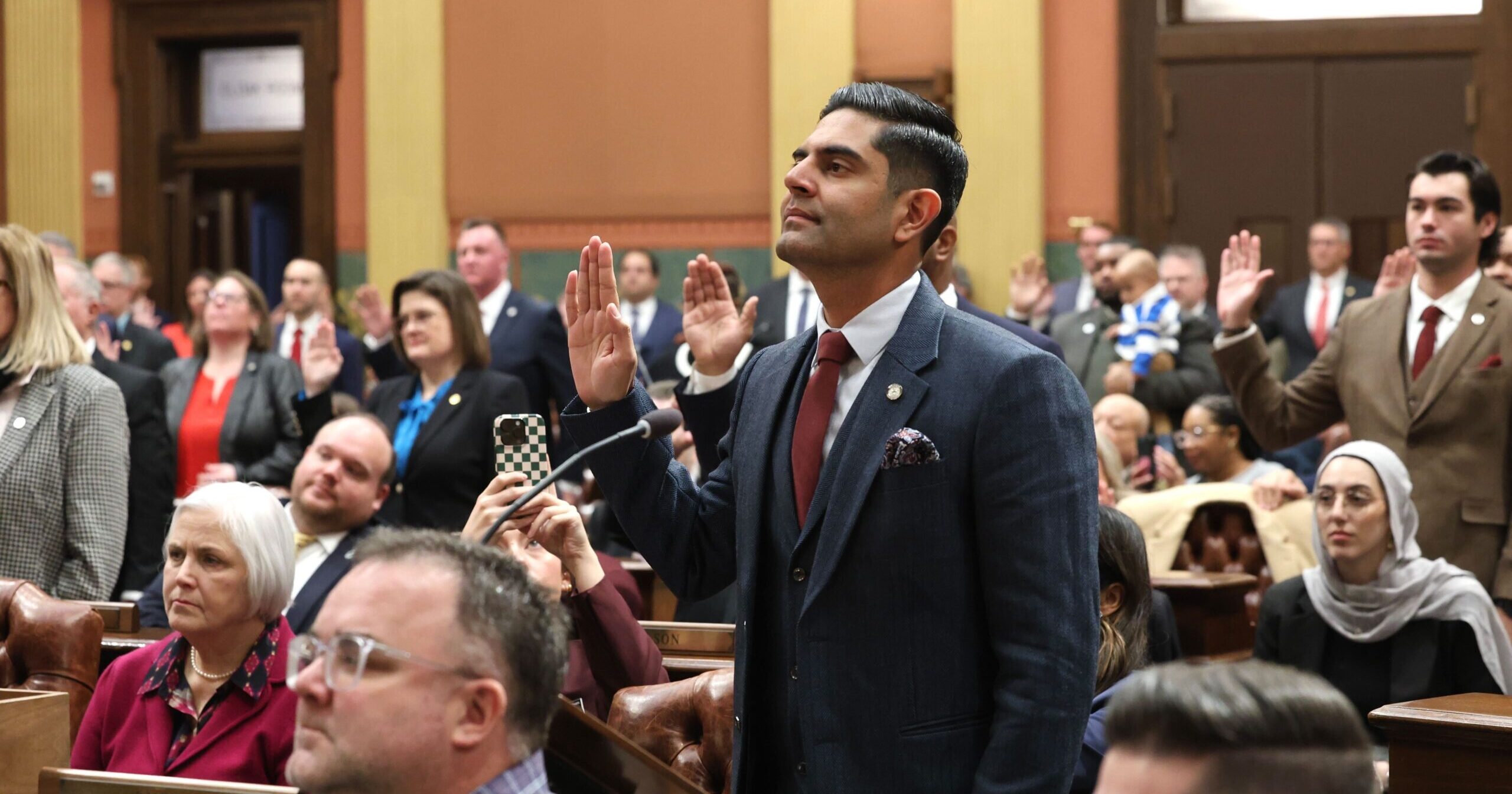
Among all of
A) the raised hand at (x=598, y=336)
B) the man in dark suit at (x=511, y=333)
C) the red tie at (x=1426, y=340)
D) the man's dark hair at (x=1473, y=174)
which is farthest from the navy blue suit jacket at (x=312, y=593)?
the man's dark hair at (x=1473, y=174)

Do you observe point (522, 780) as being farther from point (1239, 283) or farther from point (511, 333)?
point (511, 333)

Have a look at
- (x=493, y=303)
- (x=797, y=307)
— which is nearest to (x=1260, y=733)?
(x=493, y=303)

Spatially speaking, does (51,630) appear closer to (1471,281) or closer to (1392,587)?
(1392,587)

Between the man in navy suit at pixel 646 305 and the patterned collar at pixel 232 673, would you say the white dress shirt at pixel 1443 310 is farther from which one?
the man in navy suit at pixel 646 305

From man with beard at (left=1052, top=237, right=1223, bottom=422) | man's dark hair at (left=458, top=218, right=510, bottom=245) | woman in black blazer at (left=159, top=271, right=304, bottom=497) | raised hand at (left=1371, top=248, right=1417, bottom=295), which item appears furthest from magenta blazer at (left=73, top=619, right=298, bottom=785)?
man's dark hair at (left=458, top=218, right=510, bottom=245)

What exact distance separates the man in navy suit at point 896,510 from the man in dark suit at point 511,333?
3.44 metres

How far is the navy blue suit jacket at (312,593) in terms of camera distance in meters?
3.49

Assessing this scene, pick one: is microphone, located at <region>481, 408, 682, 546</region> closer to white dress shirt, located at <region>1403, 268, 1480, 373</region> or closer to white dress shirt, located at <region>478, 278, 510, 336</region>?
white dress shirt, located at <region>1403, 268, 1480, 373</region>

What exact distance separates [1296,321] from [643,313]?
300 cm

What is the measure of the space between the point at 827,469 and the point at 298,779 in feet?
2.21

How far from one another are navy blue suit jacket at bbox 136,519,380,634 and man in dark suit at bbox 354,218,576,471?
1.67 meters

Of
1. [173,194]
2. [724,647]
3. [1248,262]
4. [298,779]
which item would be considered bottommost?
[724,647]

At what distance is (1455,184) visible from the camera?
391cm

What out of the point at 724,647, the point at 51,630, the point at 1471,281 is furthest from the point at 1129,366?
the point at 51,630
